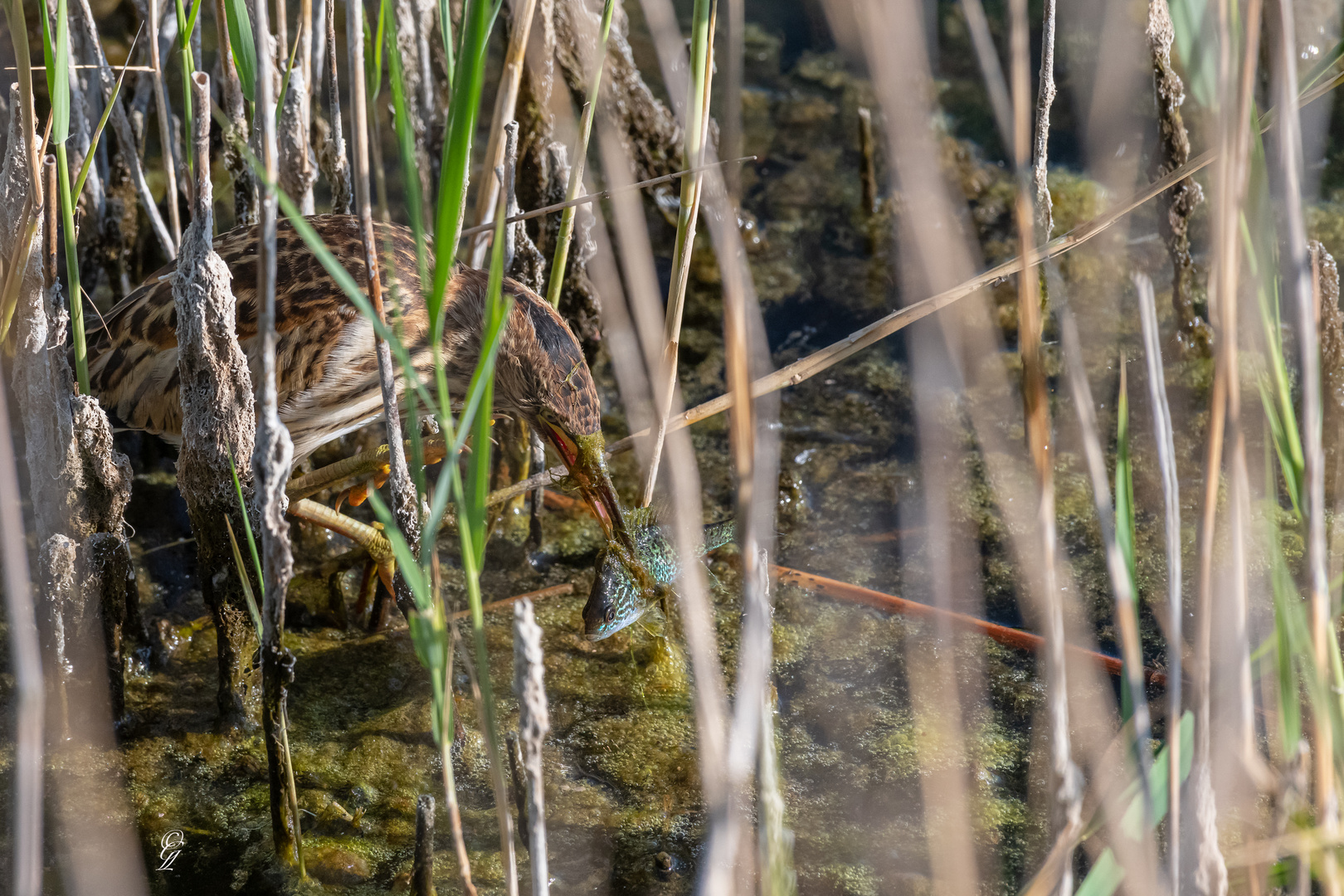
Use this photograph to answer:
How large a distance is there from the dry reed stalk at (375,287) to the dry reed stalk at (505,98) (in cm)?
23

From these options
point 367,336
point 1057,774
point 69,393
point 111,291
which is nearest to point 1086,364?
point 367,336

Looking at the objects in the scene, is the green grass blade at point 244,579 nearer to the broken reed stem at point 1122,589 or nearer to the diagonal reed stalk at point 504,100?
the diagonal reed stalk at point 504,100

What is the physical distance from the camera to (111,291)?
3160 millimetres

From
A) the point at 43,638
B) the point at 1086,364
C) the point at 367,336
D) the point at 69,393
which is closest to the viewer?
the point at 69,393

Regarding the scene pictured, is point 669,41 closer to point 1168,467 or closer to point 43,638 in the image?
point 1168,467

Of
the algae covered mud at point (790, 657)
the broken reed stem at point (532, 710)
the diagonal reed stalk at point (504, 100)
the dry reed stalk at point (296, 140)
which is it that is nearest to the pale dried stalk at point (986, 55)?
the algae covered mud at point (790, 657)

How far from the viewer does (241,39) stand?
167cm

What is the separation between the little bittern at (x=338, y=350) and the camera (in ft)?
7.73

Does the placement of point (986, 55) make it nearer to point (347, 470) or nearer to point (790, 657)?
point (790, 657)

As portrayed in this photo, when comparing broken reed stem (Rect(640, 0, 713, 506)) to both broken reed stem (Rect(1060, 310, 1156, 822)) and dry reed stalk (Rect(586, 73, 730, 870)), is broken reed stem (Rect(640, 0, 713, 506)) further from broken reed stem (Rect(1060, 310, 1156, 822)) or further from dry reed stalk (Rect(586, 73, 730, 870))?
broken reed stem (Rect(1060, 310, 1156, 822))

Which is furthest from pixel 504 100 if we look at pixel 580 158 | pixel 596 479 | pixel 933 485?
pixel 933 485

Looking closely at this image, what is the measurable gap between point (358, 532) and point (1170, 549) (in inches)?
63.4

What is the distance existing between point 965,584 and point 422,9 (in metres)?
1.76
